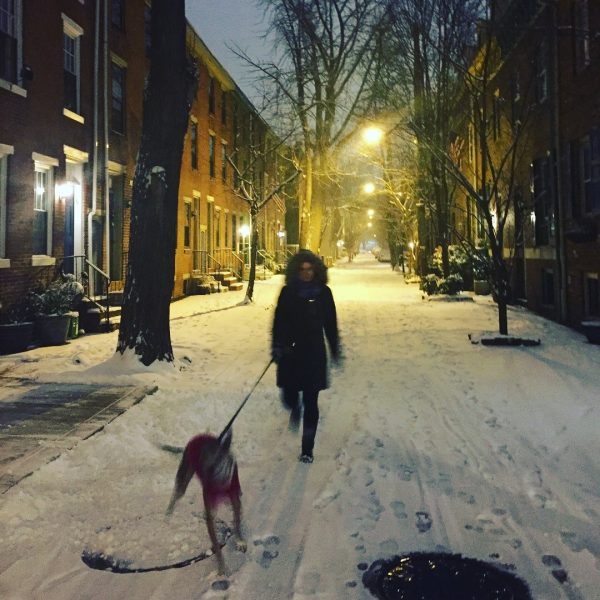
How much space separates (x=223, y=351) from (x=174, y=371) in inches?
79.7

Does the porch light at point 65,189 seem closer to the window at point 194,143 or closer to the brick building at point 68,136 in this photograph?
the brick building at point 68,136

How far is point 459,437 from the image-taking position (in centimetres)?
582

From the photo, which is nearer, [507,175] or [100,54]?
[100,54]

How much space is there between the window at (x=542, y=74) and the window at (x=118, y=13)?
38.6ft

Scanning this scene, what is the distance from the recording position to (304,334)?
17.1 feet

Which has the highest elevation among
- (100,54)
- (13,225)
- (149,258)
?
(100,54)

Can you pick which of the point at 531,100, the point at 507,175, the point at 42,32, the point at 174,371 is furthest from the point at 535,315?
the point at 42,32

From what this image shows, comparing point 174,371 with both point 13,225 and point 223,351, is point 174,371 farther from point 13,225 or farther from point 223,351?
point 13,225

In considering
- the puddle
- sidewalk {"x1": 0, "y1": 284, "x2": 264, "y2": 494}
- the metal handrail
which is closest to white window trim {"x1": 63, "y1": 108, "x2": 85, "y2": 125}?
the metal handrail

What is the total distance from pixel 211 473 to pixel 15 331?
8843mm

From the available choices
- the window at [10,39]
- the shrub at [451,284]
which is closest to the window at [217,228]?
the shrub at [451,284]

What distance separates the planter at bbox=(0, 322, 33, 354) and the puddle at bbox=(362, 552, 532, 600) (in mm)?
9479

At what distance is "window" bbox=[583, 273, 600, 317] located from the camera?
40.8ft

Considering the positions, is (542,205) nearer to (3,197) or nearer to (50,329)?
(50,329)
